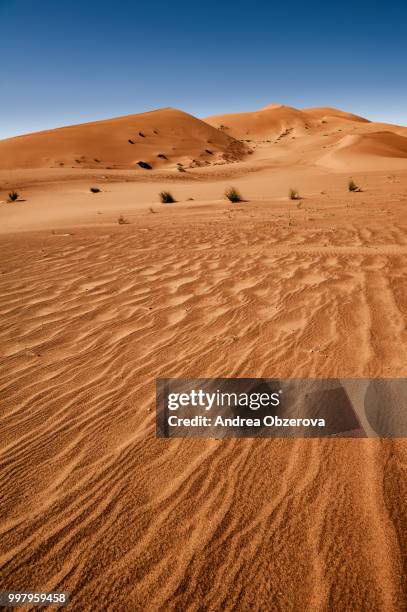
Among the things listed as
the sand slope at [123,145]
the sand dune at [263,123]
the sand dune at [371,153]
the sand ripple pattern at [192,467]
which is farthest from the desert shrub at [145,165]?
the sand dune at [263,123]

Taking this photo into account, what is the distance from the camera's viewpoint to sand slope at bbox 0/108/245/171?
1366 inches

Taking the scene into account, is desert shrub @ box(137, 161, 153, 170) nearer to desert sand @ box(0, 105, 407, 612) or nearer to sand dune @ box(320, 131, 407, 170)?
sand dune @ box(320, 131, 407, 170)

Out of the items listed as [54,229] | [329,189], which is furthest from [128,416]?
[329,189]

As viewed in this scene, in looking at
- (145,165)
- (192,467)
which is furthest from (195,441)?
(145,165)

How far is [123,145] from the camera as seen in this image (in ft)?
130

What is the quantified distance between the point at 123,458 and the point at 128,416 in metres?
0.39

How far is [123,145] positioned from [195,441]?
42.0 metres

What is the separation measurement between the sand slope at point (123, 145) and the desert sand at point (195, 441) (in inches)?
1196

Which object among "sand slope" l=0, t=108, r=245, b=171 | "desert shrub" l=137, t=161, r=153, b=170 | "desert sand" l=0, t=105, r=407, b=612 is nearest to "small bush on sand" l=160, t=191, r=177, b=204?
"desert sand" l=0, t=105, r=407, b=612

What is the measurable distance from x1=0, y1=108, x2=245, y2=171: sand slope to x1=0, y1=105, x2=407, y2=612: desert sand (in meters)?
30.4

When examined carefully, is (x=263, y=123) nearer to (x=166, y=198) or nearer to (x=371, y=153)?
(x=371, y=153)

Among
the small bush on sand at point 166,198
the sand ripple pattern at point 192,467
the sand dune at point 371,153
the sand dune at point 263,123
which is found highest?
the sand dune at point 263,123

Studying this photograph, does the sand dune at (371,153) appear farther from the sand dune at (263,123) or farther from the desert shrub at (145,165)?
the sand dune at (263,123)

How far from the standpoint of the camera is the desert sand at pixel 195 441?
1.63m
